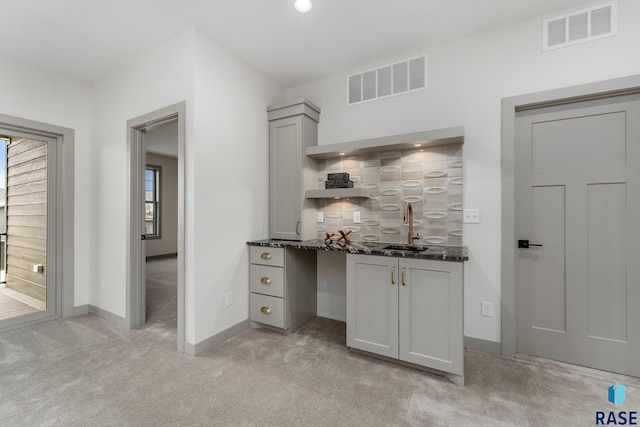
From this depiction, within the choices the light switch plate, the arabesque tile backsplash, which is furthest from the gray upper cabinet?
the light switch plate

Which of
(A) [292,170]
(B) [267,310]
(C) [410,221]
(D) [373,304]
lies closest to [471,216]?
(C) [410,221]

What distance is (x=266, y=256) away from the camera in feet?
9.37

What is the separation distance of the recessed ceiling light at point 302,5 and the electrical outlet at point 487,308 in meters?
2.81

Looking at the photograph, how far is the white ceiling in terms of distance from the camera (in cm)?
218

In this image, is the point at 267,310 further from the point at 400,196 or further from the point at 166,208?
the point at 166,208

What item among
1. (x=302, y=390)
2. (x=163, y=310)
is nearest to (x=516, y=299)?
(x=302, y=390)

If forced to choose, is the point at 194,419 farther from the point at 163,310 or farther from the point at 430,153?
the point at 430,153

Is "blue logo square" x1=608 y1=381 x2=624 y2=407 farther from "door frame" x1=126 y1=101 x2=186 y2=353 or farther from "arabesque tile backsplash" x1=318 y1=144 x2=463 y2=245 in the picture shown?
"door frame" x1=126 y1=101 x2=186 y2=353

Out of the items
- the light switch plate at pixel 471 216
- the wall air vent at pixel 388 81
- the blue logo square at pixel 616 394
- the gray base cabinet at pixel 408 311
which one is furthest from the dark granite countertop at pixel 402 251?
the wall air vent at pixel 388 81

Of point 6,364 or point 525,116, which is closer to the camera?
Answer: point 6,364

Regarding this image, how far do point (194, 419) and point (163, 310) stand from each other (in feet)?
7.16

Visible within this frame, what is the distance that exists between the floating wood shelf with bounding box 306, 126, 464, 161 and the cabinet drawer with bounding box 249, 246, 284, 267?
1078 mm

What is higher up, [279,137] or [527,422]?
[279,137]

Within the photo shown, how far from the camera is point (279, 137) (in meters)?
3.17
